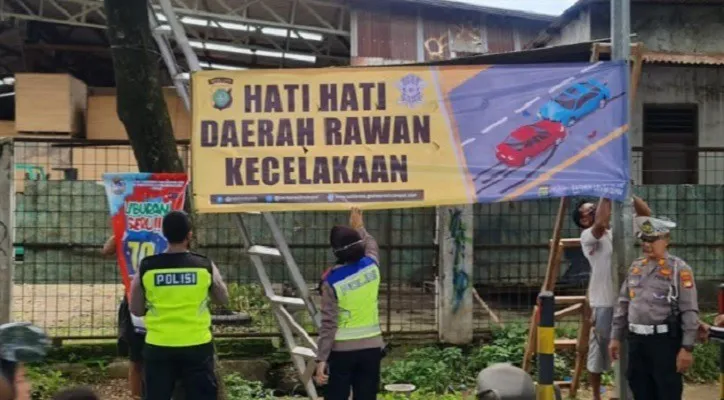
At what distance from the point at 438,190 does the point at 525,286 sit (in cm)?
383

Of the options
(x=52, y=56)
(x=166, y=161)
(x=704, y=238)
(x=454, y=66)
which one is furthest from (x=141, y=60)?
(x=52, y=56)

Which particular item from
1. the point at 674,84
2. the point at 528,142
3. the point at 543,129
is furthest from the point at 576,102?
the point at 674,84

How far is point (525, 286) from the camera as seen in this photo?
28.9ft

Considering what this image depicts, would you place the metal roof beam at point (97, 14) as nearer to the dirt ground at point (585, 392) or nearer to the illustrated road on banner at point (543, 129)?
the dirt ground at point (585, 392)

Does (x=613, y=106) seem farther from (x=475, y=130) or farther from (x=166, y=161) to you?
(x=166, y=161)

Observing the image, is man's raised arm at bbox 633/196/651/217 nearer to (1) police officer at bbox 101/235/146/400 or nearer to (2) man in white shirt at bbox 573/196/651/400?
(2) man in white shirt at bbox 573/196/651/400

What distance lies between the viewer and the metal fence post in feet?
23.1

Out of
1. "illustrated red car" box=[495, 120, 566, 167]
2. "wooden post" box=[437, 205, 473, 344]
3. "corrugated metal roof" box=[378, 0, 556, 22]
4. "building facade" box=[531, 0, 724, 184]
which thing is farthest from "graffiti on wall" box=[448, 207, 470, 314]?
"corrugated metal roof" box=[378, 0, 556, 22]

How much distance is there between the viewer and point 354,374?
16.8 ft

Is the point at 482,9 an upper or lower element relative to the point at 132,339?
upper

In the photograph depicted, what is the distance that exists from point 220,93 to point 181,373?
74.4 inches

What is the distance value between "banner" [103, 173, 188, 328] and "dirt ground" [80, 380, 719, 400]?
217cm

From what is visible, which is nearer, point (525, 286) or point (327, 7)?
point (525, 286)

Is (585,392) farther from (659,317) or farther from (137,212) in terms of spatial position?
(137,212)
